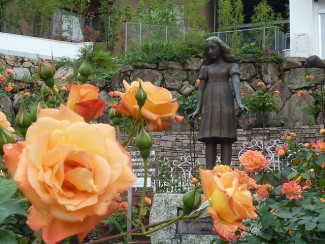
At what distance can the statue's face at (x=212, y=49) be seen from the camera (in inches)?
226

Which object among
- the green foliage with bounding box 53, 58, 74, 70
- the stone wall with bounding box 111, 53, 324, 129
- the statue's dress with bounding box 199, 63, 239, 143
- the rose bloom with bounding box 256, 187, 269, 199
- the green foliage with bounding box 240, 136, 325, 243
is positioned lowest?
the green foliage with bounding box 240, 136, 325, 243

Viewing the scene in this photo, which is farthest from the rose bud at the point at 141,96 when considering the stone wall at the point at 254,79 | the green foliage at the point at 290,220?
the stone wall at the point at 254,79

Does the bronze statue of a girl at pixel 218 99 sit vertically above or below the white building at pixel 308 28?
below

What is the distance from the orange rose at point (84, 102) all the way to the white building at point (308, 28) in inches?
550

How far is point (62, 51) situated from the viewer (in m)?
15.6

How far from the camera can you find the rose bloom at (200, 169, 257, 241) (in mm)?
682

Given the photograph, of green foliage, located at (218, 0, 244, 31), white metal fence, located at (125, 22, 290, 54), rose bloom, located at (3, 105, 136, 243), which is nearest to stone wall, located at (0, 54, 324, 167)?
white metal fence, located at (125, 22, 290, 54)

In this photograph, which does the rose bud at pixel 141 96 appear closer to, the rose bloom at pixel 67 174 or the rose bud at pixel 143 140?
the rose bud at pixel 143 140

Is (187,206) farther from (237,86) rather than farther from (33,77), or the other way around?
(33,77)

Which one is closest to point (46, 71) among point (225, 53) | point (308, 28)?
point (225, 53)

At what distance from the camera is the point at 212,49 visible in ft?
→ 18.9

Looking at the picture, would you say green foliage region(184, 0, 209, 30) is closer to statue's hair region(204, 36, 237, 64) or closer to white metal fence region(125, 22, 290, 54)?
white metal fence region(125, 22, 290, 54)

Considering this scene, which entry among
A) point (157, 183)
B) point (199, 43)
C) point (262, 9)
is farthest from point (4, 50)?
point (157, 183)

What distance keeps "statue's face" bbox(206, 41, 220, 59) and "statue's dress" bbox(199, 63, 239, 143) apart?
12 cm
